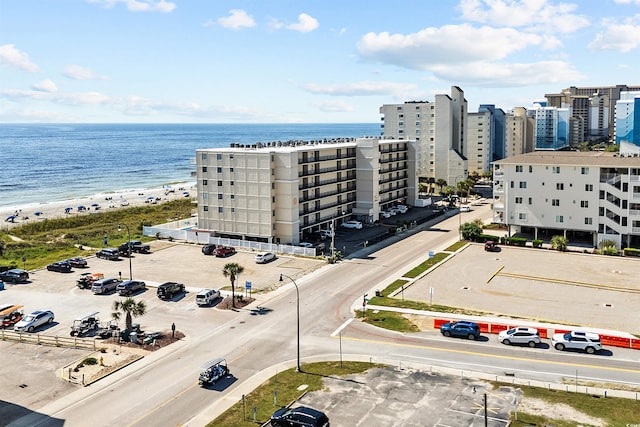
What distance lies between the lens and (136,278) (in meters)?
69.8

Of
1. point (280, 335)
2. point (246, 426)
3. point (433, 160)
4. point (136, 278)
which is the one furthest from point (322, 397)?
point (433, 160)

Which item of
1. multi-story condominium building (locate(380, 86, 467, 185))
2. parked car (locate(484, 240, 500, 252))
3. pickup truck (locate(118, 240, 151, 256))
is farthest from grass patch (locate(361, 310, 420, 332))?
multi-story condominium building (locate(380, 86, 467, 185))

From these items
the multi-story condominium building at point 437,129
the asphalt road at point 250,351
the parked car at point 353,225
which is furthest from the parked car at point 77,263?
the multi-story condominium building at point 437,129

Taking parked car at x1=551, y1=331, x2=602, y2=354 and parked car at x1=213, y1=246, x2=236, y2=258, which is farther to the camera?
parked car at x1=213, y1=246, x2=236, y2=258

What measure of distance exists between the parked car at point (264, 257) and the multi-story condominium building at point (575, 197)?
119 ft

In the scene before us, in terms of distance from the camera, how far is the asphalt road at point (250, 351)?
3800 cm

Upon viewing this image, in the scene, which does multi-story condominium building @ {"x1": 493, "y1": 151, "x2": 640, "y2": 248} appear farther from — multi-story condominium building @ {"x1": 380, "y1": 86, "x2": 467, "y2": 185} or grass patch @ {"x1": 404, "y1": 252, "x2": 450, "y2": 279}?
multi-story condominium building @ {"x1": 380, "y1": 86, "x2": 467, "y2": 185}

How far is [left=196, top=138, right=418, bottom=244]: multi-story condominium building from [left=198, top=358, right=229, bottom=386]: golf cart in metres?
44.0

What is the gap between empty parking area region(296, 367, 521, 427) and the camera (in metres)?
35.0

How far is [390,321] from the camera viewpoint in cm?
5275

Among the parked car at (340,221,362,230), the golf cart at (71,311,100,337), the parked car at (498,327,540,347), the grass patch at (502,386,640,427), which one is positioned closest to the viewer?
the grass patch at (502,386,640,427)

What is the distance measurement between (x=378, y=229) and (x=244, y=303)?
43825 millimetres

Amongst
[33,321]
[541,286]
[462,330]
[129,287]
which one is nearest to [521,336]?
[462,330]

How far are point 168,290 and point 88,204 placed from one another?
10335 centimetres
